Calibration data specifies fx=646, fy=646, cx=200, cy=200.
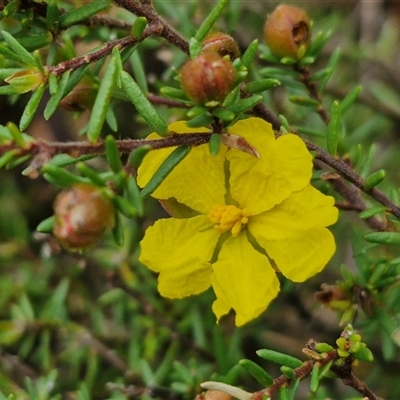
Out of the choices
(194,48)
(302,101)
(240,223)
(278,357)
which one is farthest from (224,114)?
(302,101)

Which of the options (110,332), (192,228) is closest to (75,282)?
(110,332)

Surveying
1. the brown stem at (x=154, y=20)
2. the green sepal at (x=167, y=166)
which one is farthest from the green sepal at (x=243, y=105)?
the brown stem at (x=154, y=20)

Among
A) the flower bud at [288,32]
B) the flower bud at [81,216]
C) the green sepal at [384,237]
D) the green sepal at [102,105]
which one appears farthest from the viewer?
the flower bud at [288,32]

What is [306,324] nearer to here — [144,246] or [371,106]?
[371,106]

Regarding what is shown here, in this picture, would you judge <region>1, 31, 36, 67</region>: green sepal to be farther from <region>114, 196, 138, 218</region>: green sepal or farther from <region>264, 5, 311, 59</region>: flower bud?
<region>264, 5, 311, 59</region>: flower bud

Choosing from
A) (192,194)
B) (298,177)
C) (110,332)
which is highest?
(298,177)

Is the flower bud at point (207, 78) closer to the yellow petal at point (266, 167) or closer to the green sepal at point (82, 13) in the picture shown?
the yellow petal at point (266, 167)
